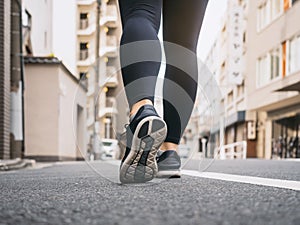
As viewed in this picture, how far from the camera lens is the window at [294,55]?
13.6m

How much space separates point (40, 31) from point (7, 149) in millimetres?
1156

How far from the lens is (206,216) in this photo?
73cm

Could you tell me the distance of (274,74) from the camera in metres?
15.9

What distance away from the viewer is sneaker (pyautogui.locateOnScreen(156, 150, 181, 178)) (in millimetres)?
1523

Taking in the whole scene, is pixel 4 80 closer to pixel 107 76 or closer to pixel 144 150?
pixel 107 76

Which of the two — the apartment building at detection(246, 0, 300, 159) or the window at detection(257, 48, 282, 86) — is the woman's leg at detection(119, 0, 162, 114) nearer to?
the apartment building at detection(246, 0, 300, 159)

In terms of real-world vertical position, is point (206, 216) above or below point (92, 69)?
below

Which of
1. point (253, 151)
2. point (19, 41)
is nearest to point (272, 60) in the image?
point (253, 151)

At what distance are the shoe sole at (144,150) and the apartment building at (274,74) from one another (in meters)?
12.2

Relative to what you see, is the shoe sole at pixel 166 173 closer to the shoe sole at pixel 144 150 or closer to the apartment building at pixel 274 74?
the shoe sole at pixel 144 150

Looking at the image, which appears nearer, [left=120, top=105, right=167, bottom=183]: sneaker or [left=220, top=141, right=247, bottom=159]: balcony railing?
[left=120, top=105, right=167, bottom=183]: sneaker

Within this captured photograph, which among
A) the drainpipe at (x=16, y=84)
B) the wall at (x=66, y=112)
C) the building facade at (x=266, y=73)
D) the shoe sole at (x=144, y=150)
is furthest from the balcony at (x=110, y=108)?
the building facade at (x=266, y=73)

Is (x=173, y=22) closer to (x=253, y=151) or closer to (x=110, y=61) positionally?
(x=110, y=61)

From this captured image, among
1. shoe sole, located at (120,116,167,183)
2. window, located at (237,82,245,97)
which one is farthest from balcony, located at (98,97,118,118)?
window, located at (237,82,245,97)
